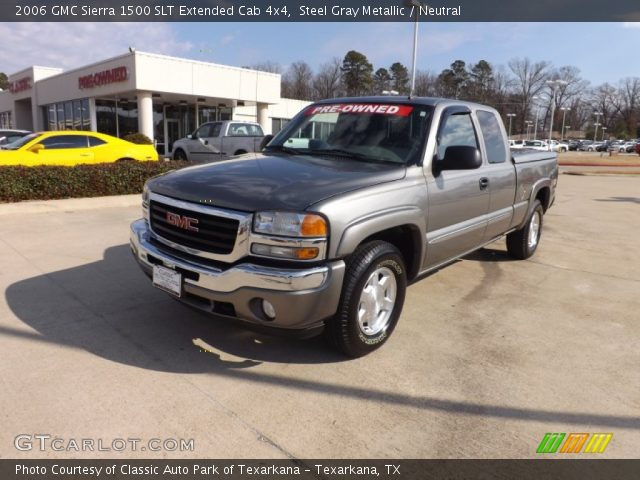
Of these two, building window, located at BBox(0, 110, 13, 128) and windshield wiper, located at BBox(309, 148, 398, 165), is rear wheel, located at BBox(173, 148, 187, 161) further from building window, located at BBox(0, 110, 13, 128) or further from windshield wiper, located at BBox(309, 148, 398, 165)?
building window, located at BBox(0, 110, 13, 128)

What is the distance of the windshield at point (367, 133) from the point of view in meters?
4.12

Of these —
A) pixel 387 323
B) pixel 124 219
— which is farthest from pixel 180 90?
pixel 387 323

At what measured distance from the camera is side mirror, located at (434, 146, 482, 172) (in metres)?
3.97

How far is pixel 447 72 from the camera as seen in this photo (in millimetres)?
85062

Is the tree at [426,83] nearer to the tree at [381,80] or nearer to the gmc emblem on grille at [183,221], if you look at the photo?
the tree at [381,80]

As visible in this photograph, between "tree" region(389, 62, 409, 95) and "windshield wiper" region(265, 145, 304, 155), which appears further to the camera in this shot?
"tree" region(389, 62, 409, 95)

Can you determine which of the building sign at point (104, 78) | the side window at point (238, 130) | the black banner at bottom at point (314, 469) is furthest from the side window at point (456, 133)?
the building sign at point (104, 78)

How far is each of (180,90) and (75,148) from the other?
14177mm

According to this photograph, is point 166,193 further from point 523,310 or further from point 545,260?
point 545,260

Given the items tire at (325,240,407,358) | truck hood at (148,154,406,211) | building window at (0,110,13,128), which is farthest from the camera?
building window at (0,110,13,128)

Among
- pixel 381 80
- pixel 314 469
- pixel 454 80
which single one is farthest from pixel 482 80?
pixel 314 469

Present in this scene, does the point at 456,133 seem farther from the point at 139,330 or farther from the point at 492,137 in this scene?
the point at 139,330

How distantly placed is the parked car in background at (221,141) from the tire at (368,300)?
42.5ft

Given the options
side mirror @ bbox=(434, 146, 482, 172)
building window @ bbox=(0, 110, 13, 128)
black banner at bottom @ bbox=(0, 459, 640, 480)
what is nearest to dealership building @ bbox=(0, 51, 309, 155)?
building window @ bbox=(0, 110, 13, 128)
